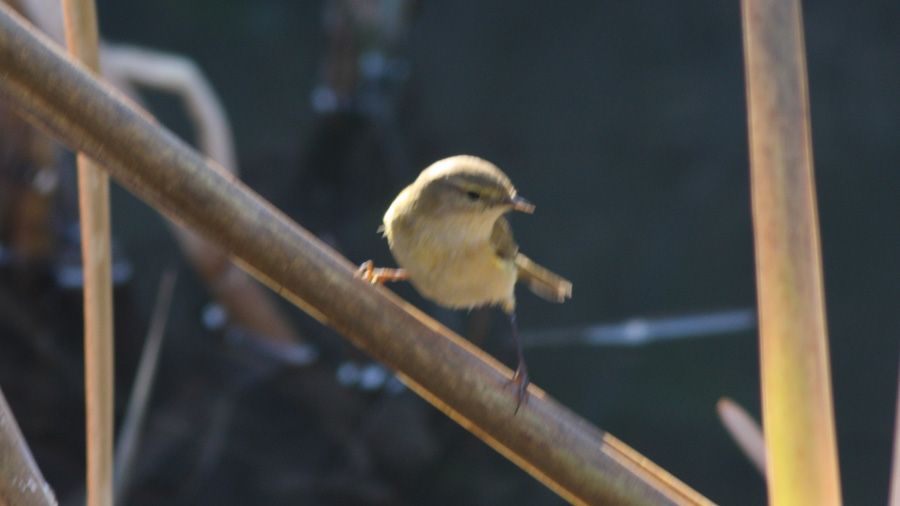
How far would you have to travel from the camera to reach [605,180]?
3.12m

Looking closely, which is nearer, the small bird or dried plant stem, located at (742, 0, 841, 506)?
dried plant stem, located at (742, 0, 841, 506)

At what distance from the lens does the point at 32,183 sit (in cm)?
266

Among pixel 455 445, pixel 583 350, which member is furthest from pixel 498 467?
pixel 583 350

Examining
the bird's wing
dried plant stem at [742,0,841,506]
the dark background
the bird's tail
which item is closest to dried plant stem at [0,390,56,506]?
dried plant stem at [742,0,841,506]

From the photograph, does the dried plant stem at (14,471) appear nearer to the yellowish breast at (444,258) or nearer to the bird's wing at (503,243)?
the yellowish breast at (444,258)

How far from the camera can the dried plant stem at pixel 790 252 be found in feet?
2.57

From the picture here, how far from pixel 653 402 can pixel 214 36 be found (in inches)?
72.6

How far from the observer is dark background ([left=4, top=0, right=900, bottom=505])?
265 centimetres

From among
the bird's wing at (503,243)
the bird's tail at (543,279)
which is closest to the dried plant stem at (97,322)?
the bird's wing at (503,243)

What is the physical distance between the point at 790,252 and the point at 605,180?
7.73 ft

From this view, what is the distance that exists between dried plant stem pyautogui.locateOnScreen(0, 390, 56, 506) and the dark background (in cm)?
189

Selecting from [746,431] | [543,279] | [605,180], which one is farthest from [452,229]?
[605,180]

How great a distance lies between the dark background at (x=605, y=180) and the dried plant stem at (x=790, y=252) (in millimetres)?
1832

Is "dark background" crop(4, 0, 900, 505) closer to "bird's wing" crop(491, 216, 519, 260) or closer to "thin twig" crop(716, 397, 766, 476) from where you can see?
"bird's wing" crop(491, 216, 519, 260)
